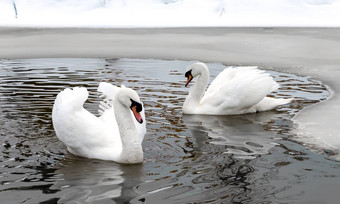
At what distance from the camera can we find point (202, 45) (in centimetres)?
1631

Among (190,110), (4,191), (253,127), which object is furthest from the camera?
(190,110)

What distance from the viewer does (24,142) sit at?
681 centimetres

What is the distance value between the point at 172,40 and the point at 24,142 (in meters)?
11.0

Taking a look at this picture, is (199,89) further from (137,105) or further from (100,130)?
(137,105)

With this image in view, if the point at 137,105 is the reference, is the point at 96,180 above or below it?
below

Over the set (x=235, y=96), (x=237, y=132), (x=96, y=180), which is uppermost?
(x=235, y=96)

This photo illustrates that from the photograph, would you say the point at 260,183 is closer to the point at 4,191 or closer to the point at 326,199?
the point at 326,199

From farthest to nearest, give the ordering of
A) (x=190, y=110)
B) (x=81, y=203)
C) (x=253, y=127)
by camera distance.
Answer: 1. (x=190, y=110)
2. (x=253, y=127)
3. (x=81, y=203)
